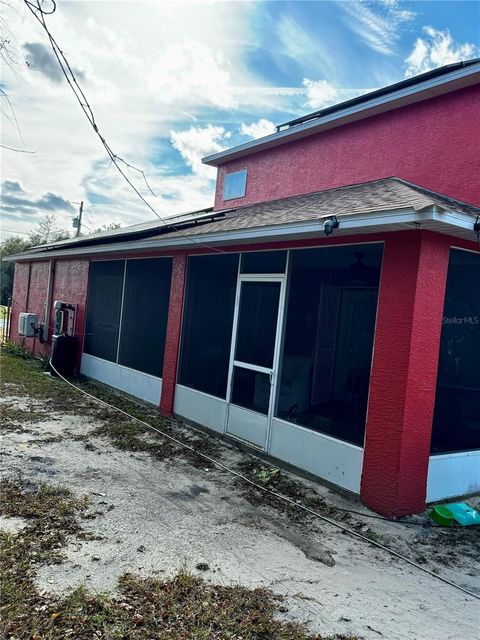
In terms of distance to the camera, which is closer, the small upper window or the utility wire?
the utility wire

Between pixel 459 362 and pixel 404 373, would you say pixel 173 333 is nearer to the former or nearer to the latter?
pixel 404 373

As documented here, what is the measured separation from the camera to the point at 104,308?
10102mm

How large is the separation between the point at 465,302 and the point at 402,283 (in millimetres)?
945

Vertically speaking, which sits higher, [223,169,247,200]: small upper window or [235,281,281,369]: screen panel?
[223,169,247,200]: small upper window

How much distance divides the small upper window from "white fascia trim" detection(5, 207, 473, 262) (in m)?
2.64

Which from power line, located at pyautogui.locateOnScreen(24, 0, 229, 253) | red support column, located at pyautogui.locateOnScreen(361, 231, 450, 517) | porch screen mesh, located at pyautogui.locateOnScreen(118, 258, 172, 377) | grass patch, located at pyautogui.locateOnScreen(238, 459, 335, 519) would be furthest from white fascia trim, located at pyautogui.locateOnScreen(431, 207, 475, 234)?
porch screen mesh, located at pyautogui.locateOnScreen(118, 258, 172, 377)

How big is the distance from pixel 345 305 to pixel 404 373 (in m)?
1.18

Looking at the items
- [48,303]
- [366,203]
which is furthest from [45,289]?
[366,203]

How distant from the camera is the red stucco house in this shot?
4387mm

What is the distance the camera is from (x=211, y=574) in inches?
122

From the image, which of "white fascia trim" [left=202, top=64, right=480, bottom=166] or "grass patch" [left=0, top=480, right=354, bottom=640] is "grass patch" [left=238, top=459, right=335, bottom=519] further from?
"white fascia trim" [left=202, top=64, right=480, bottom=166]

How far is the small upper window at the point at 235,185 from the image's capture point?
9625 mm

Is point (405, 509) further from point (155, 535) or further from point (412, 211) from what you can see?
point (412, 211)

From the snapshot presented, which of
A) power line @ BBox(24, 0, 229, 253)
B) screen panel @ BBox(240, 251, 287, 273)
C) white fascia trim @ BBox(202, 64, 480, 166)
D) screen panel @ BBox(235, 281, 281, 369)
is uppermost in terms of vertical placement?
white fascia trim @ BBox(202, 64, 480, 166)
